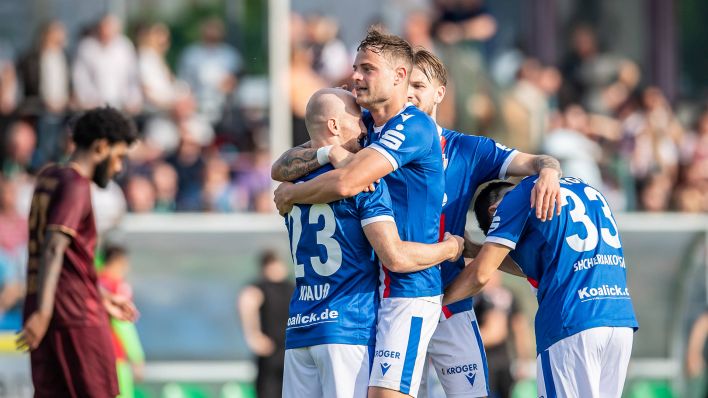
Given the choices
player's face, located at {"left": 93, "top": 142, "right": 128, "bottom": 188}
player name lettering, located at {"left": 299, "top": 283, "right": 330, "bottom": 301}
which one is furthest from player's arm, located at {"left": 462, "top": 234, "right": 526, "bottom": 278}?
player's face, located at {"left": 93, "top": 142, "right": 128, "bottom": 188}

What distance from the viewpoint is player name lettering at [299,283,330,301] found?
6.73 m

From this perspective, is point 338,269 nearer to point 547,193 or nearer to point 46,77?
point 547,193

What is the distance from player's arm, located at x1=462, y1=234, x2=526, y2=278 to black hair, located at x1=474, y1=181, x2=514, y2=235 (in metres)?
0.10

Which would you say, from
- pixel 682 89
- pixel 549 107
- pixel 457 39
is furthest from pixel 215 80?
pixel 682 89

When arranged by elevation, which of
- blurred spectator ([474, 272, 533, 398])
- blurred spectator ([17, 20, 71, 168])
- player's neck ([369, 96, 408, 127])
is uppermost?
blurred spectator ([17, 20, 71, 168])

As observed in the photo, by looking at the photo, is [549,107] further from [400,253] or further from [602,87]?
[400,253]

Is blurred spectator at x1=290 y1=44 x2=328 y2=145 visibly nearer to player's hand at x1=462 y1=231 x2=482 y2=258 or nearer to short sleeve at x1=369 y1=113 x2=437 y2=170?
player's hand at x1=462 y1=231 x2=482 y2=258

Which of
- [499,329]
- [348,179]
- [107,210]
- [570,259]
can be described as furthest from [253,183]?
[348,179]

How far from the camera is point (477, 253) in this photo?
752cm

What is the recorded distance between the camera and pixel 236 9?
61.5 ft

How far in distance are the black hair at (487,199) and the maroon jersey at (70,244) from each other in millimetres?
2385

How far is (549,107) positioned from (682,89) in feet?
15.0

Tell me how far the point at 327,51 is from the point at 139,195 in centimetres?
316

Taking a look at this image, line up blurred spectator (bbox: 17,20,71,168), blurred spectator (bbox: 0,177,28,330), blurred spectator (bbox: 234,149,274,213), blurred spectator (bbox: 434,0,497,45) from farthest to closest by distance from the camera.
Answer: blurred spectator (bbox: 434,0,497,45)
blurred spectator (bbox: 17,20,71,168)
blurred spectator (bbox: 234,149,274,213)
blurred spectator (bbox: 0,177,28,330)
